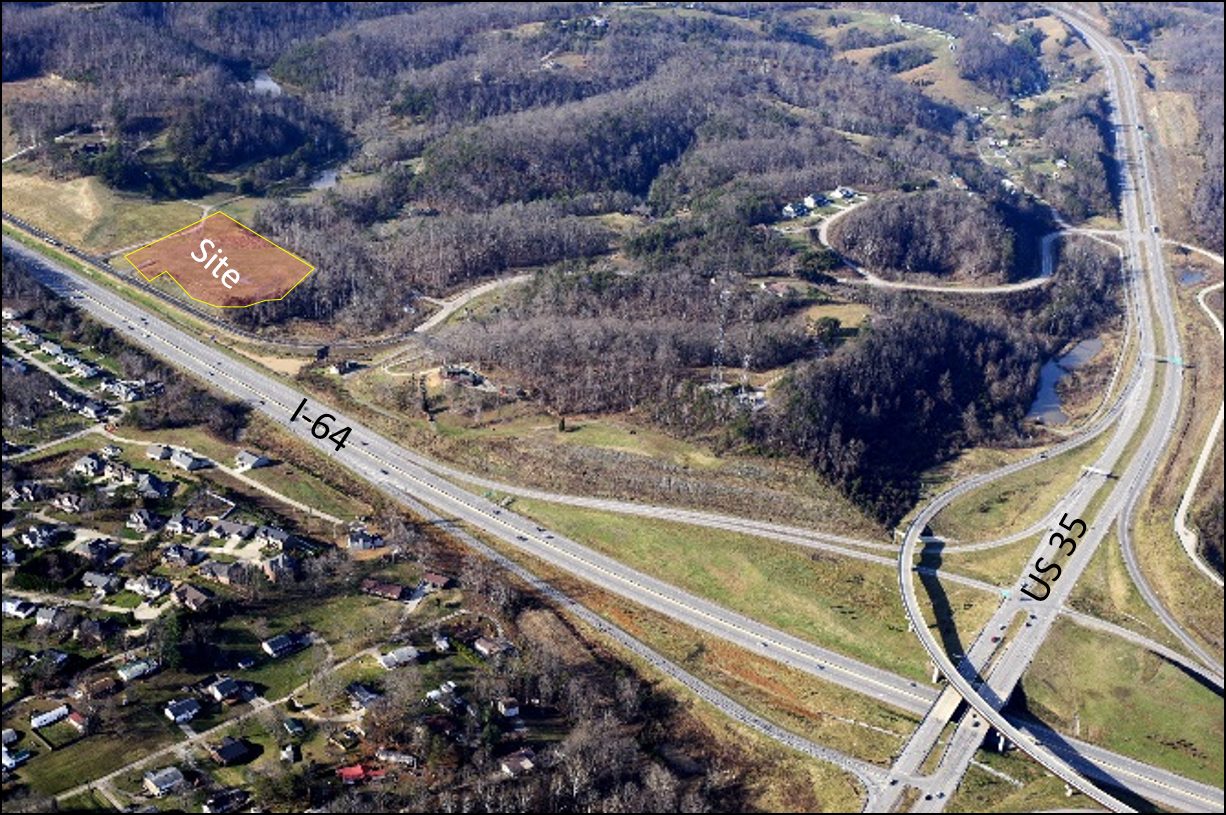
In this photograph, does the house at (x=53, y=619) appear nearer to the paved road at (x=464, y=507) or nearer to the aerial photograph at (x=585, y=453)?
the aerial photograph at (x=585, y=453)

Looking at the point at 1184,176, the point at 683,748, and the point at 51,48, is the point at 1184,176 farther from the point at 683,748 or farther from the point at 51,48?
the point at 51,48

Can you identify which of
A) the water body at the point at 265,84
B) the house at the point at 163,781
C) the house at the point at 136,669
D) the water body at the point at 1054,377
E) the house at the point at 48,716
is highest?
the water body at the point at 265,84

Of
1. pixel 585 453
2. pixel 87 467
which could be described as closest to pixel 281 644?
pixel 87 467

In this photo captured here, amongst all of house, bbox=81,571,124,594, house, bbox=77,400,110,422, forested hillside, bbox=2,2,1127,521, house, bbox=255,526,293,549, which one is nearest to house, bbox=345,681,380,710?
house, bbox=255,526,293,549

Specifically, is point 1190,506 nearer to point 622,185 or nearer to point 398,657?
point 398,657

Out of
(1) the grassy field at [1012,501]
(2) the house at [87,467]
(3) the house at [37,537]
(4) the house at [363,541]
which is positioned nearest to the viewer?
(3) the house at [37,537]

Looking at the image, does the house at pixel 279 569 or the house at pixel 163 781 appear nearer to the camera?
the house at pixel 163 781

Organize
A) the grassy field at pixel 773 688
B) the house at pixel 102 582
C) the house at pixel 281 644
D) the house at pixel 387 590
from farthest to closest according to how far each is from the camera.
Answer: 1. the house at pixel 387 590
2. the house at pixel 102 582
3. the house at pixel 281 644
4. the grassy field at pixel 773 688

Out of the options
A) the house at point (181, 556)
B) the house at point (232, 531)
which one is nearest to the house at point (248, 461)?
the house at point (232, 531)

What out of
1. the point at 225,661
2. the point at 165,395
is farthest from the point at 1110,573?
the point at 165,395
